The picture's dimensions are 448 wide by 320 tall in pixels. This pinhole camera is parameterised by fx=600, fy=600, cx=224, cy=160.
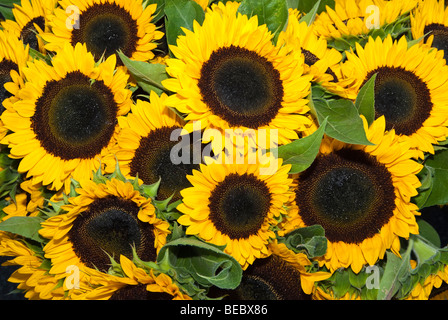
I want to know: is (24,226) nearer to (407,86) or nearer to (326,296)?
(326,296)

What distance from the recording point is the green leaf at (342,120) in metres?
0.80

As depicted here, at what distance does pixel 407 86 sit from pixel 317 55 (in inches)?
5.8

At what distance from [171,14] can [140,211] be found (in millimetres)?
289

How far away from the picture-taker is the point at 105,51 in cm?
90

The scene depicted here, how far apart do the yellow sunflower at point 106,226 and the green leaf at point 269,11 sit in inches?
12.4

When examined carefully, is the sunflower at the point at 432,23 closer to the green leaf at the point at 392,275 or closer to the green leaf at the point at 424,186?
the green leaf at the point at 424,186

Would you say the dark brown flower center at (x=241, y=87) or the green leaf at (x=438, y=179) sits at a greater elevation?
the dark brown flower center at (x=241, y=87)

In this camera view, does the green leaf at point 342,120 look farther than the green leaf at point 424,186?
No

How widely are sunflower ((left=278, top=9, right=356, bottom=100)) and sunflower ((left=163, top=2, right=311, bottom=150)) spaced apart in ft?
0.12

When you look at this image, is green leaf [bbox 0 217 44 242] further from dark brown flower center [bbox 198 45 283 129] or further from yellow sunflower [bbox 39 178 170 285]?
dark brown flower center [bbox 198 45 283 129]

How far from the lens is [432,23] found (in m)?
0.98

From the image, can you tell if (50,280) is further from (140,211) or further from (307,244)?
(307,244)

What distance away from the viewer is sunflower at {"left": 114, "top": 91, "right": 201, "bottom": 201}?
830 mm

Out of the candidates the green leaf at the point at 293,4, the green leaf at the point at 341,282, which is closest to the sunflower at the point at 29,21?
the green leaf at the point at 293,4
